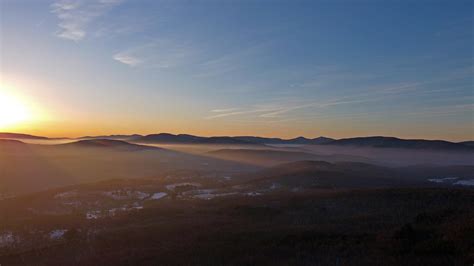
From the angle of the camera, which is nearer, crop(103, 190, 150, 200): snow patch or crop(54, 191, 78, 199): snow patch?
crop(54, 191, 78, 199): snow patch

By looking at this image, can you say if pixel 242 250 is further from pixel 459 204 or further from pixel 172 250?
pixel 459 204

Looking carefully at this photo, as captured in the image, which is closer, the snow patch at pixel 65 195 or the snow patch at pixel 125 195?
the snow patch at pixel 65 195

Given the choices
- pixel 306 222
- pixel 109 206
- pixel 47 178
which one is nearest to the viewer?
pixel 306 222

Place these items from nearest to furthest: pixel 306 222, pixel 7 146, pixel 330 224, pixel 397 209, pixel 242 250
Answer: pixel 242 250 < pixel 330 224 < pixel 306 222 < pixel 397 209 < pixel 7 146

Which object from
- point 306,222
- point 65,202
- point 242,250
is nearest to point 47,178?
point 65,202

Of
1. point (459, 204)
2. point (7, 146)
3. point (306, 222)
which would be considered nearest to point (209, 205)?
point (306, 222)

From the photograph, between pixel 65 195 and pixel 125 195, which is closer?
pixel 65 195

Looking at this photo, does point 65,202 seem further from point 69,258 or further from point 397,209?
point 397,209

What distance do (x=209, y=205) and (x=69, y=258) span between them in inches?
920

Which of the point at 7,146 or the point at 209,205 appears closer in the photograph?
the point at 209,205

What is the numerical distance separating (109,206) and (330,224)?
91.5 ft

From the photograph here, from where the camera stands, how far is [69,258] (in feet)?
72.2

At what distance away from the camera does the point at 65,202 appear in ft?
163

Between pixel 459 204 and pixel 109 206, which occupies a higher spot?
pixel 459 204
